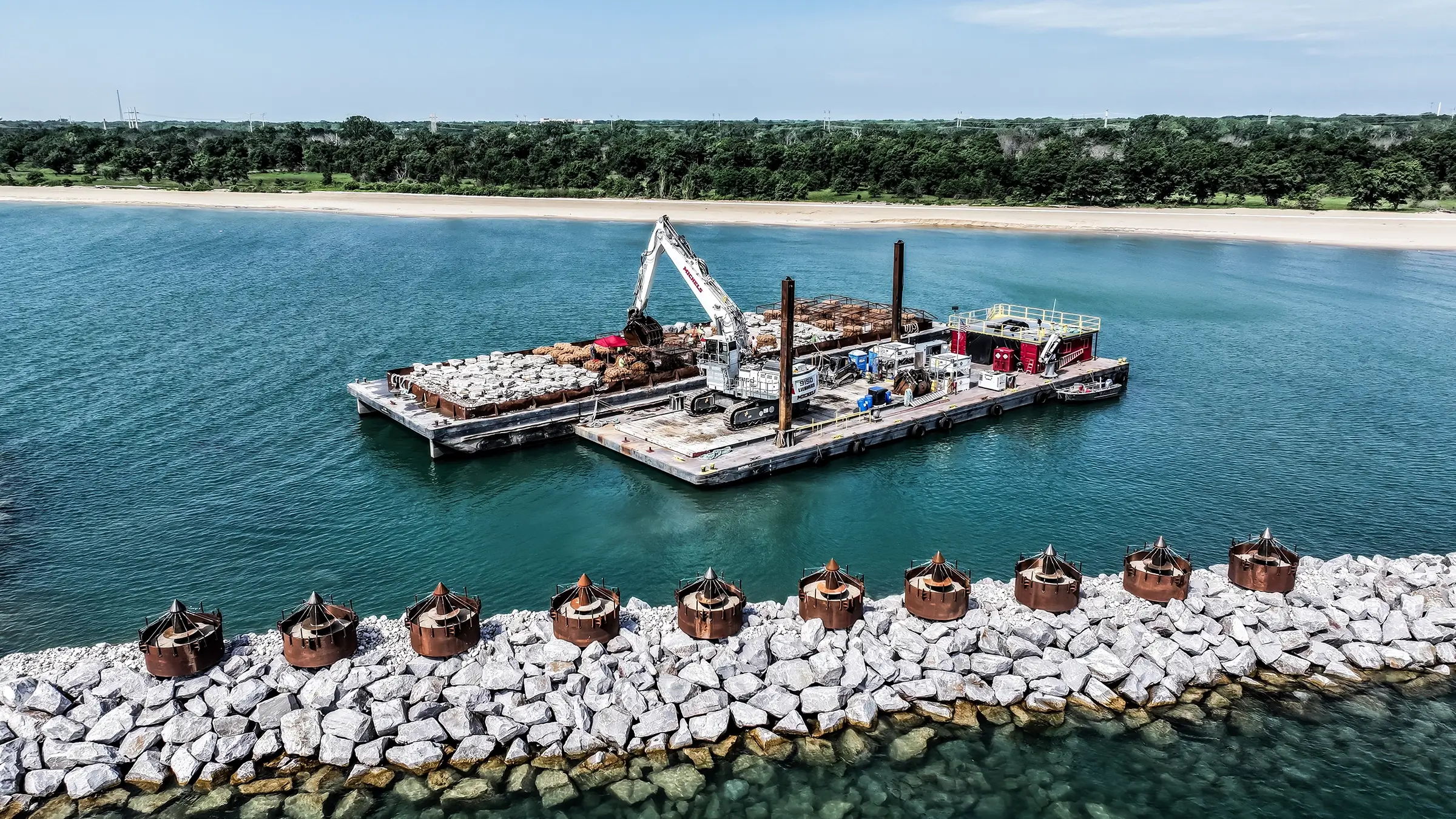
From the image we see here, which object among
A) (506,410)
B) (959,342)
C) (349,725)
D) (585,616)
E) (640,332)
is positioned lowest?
(349,725)

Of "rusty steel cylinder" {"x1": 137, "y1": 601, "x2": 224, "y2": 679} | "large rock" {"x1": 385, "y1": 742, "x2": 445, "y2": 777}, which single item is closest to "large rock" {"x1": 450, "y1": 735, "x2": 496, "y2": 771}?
"large rock" {"x1": 385, "y1": 742, "x2": 445, "y2": 777}

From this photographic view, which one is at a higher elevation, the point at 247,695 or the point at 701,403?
the point at 701,403

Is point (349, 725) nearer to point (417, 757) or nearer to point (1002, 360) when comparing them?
point (417, 757)

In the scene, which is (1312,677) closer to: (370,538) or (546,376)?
(370,538)

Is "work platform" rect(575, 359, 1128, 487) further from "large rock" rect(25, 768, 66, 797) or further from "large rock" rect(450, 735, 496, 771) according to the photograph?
"large rock" rect(25, 768, 66, 797)

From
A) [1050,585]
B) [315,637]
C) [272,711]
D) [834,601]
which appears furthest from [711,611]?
[272,711]

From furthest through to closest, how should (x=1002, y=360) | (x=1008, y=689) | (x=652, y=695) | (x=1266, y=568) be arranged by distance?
(x=1002, y=360)
(x=1266, y=568)
(x=1008, y=689)
(x=652, y=695)

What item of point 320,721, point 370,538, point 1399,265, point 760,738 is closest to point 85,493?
point 370,538

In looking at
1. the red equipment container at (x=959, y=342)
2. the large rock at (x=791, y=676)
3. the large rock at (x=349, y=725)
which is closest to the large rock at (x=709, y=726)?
the large rock at (x=791, y=676)
